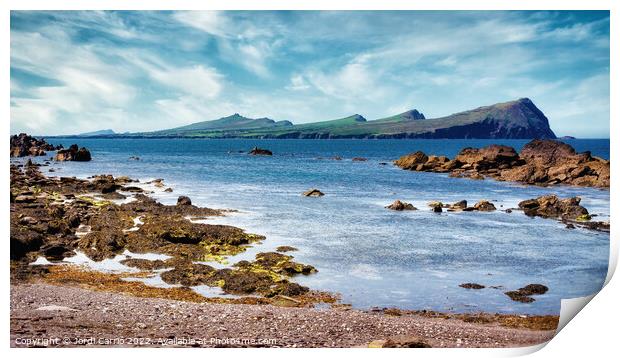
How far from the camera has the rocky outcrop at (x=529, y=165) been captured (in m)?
39.0

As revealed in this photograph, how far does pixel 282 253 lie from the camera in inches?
612

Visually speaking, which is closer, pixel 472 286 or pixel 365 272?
pixel 472 286

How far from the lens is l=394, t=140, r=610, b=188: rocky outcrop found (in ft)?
128

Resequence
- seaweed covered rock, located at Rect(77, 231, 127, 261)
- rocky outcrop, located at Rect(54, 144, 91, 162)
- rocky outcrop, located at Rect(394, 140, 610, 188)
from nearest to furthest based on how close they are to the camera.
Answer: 1. seaweed covered rock, located at Rect(77, 231, 127, 261)
2. rocky outcrop, located at Rect(394, 140, 610, 188)
3. rocky outcrop, located at Rect(54, 144, 91, 162)

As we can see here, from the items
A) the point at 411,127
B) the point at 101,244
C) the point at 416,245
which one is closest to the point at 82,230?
the point at 101,244

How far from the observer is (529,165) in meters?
42.8

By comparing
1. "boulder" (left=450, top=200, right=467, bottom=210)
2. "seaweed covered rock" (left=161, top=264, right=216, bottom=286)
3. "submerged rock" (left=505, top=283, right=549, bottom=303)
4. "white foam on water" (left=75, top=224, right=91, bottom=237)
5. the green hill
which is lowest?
"submerged rock" (left=505, top=283, right=549, bottom=303)

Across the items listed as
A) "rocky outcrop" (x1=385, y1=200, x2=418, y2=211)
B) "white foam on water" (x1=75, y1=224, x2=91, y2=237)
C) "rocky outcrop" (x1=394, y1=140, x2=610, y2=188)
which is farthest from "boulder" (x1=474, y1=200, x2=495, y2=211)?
"white foam on water" (x1=75, y1=224, x2=91, y2=237)

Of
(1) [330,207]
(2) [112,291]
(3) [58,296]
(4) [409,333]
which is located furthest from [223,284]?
(1) [330,207]

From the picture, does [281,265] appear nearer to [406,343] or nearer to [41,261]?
[406,343]

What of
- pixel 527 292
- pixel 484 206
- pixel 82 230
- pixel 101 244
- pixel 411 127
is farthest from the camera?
pixel 411 127

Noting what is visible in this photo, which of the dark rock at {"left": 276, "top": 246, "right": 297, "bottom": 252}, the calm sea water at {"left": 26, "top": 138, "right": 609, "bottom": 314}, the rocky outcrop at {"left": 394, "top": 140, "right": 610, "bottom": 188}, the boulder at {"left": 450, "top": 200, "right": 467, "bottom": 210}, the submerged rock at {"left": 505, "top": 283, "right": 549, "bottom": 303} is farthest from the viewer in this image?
the rocky outcrop at {"left": 394, "top": 140, "right": 610, "bottom": 188}

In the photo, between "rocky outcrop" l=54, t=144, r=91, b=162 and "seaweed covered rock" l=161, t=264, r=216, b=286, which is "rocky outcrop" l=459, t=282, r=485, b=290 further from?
"rocky outcrop" l=54, t=144, r=91, b=162

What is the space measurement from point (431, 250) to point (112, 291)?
10242 millimetres
